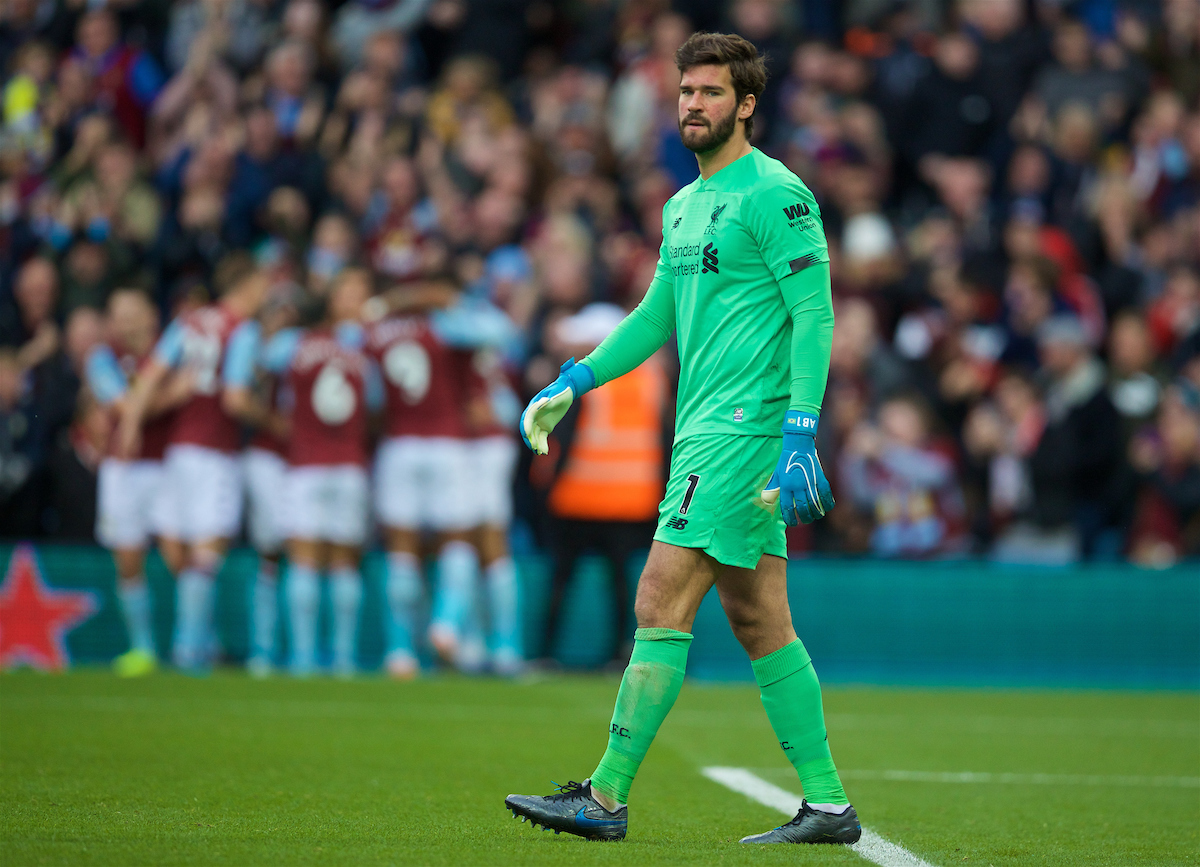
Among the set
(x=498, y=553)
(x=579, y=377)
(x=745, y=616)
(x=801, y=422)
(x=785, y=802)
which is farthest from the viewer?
(x=498, y=553)

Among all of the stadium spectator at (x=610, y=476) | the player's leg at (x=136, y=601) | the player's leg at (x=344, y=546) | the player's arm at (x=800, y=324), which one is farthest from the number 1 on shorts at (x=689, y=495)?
the player's leg at (x=136, y=601)

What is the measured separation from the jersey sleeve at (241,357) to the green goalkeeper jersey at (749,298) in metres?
7.60

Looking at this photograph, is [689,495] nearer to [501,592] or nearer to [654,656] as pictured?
[654,656]

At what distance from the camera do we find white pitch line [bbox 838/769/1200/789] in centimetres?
720

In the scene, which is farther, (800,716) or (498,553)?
(498,553)

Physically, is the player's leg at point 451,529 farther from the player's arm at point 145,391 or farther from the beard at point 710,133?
the beard at point 710,133

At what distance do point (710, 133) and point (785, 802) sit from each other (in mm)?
2612

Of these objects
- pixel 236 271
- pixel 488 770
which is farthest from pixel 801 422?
pixel 236 271

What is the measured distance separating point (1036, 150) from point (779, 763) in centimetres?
955

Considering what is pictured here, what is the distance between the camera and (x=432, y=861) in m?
4.46

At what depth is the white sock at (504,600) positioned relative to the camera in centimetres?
1233

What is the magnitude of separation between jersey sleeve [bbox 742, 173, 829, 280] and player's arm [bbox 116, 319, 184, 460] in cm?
823

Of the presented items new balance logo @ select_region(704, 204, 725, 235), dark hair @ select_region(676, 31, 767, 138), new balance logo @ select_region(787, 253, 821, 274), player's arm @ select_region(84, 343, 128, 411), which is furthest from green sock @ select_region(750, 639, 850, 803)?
player's arm @ select_region(84, 343, 128, 411)

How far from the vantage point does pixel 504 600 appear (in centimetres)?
1232
